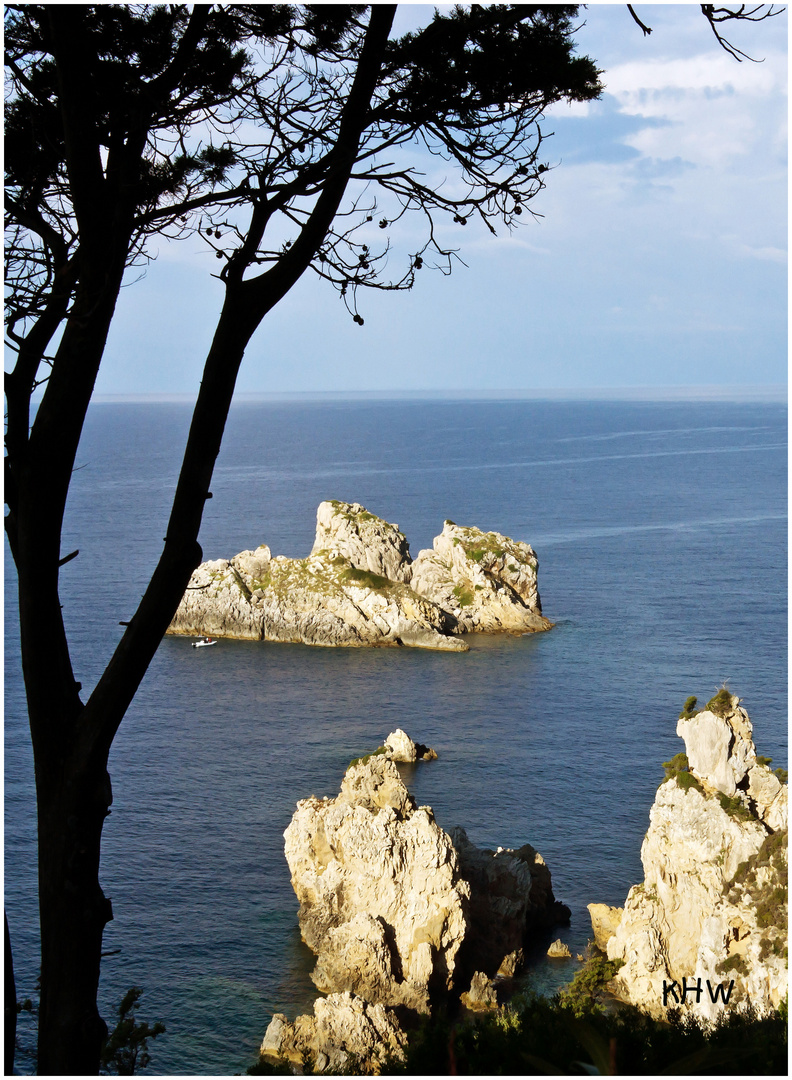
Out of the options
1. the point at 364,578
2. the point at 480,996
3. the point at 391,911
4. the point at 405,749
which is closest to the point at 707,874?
the point at 480,996

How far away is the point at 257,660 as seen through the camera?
66.5m

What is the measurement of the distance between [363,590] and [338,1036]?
48717mm

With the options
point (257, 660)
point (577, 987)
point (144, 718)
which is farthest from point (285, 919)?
point (257, 660)

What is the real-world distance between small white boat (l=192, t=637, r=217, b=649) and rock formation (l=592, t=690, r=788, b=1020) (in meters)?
45.4

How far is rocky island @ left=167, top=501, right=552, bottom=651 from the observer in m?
70.4

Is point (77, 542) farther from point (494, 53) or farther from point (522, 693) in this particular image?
point (494, 53)

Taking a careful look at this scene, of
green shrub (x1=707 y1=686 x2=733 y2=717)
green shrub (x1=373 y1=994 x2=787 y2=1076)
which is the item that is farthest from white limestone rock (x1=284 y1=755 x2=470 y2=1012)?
green shrub (x1=373 y1=994 x2=787 y2=1076)

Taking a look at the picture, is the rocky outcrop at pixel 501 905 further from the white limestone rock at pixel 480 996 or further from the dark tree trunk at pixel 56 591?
the dark tree trunk at pixel 56 591

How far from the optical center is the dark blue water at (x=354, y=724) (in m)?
30.6

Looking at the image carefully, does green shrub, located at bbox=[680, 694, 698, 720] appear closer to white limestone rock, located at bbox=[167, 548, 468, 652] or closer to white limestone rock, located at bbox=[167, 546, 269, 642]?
white limestone rock, located at bbox=[167, 548, 468, 652]

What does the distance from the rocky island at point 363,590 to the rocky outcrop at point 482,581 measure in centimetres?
7

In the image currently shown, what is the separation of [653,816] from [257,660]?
1661 inches

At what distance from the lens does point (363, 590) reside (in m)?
71.1

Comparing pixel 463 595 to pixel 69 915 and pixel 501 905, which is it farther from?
pixel 69 915
